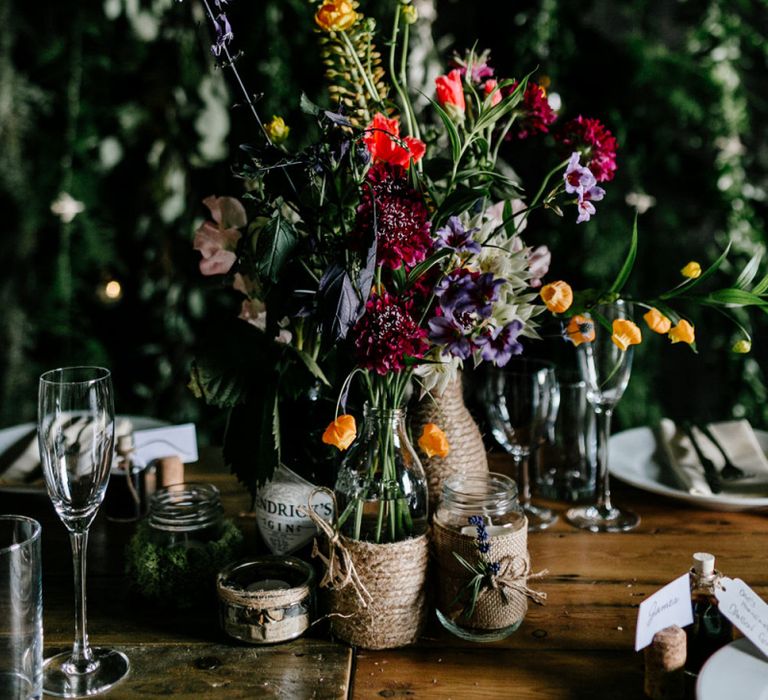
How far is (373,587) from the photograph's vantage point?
881mm

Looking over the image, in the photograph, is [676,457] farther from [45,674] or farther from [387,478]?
[45,674]

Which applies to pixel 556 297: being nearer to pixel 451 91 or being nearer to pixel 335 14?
pixel 451 91

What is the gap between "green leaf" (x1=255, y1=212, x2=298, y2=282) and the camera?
828mm

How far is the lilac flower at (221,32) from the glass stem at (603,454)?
0.72 meters

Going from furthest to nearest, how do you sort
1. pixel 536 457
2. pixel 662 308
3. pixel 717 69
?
pixel 717 69 → pixel 536 457 → pixel 662 308

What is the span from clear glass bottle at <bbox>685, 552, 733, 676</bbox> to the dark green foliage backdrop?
1510 millimetres

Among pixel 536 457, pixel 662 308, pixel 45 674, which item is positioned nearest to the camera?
pixel 45 674

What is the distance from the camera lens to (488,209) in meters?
0.96

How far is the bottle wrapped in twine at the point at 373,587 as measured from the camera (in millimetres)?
877

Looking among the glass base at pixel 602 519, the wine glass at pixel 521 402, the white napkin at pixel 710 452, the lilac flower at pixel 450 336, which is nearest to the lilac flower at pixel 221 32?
the lilac flower at pixel 450 336

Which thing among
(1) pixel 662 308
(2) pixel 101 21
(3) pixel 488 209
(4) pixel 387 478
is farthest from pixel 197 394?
(2) pixel 101 21

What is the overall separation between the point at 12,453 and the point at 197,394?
609 millimetres

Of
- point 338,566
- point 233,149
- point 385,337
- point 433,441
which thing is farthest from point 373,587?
point 233,149

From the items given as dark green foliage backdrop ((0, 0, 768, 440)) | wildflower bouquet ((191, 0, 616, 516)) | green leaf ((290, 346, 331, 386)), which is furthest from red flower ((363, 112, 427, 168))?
dark green foliage backdrop ((0, 0, 768, 440))
